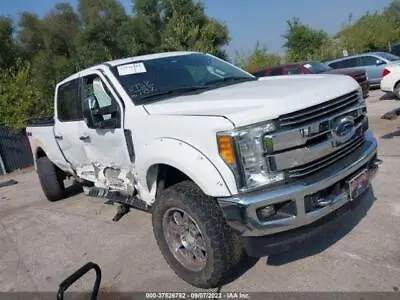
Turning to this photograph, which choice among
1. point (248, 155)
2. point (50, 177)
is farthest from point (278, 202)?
point (50, 177)

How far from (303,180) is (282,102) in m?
0.58

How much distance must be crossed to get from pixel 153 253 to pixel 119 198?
2.53 ft

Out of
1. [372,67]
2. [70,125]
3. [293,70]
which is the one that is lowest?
[372,67]

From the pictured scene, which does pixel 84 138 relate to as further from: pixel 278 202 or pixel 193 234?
pixel 278 202

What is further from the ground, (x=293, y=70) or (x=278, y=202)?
(x=293, y=70)

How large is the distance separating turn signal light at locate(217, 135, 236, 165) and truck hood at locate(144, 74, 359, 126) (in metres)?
0.13

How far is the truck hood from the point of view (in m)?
2.89

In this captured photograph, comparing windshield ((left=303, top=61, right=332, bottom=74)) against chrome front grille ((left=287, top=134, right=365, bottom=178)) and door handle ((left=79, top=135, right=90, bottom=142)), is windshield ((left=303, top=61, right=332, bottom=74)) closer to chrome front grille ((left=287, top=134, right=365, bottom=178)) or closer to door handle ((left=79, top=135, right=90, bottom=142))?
door handle ((left=79, top=135, right=90, bottom=142))

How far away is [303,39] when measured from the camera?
35594 mm

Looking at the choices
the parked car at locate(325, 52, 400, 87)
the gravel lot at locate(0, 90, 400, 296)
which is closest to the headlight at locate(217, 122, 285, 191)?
the gravel lot at locate(0, 90, 400, 296)

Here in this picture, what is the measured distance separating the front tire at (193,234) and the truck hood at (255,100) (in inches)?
26.1

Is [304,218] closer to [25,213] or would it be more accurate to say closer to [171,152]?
[171,152]

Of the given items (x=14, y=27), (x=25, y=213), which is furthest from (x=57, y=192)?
(x=14, y=27)

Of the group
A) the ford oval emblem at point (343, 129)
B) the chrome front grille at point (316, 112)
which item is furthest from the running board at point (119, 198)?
the ford oval emblem at point (343, 129)
